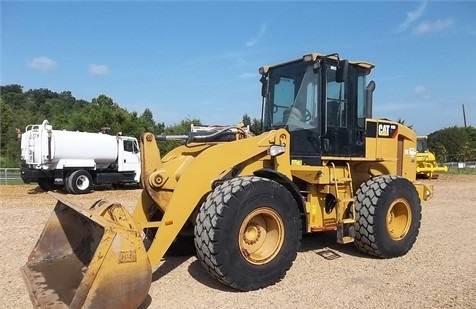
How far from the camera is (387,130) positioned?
23.4 feet

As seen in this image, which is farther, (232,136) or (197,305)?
(232,136)

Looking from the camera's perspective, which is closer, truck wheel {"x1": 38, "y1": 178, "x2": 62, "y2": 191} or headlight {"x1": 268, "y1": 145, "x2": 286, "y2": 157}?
headlight {"x1": 268, "y1": 145, "x2": 286, "y2": 157}

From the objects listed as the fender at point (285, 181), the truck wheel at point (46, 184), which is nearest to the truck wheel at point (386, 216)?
the fender at point (285, 181)

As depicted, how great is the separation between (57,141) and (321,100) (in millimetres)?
13719

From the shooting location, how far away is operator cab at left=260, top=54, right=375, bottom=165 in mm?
6281

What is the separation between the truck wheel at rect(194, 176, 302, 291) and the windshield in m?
1.52

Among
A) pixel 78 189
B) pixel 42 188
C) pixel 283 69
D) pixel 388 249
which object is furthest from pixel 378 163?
pixel 42 188

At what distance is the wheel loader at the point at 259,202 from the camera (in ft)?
13.6

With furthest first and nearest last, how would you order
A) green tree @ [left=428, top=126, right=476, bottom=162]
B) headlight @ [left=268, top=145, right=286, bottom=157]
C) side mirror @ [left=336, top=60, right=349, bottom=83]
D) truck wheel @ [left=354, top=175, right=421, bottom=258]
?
1. green tree @ [left=428, top=126, right=476, bottom=162]
2. truck wheel @ [left=354, top=175, right=421, bottom=258]
3. side mirror @ [left=336, top=60, right=349, bottom=83]
4. headlight @ [left=268, top=145, right=286, bottom=157]

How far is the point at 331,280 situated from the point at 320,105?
240 centimetres

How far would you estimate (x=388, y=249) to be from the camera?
20.9 ft

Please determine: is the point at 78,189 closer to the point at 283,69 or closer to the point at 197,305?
the point at 283,69

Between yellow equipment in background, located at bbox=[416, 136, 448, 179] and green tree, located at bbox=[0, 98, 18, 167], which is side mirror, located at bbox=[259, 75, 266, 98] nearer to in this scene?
yellow equipment in background, located at bbox=[416, 136, 448, 179]

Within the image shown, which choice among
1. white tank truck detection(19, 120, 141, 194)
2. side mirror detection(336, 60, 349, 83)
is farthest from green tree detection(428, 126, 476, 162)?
side mirror detection(336, 60, 349, 83)
